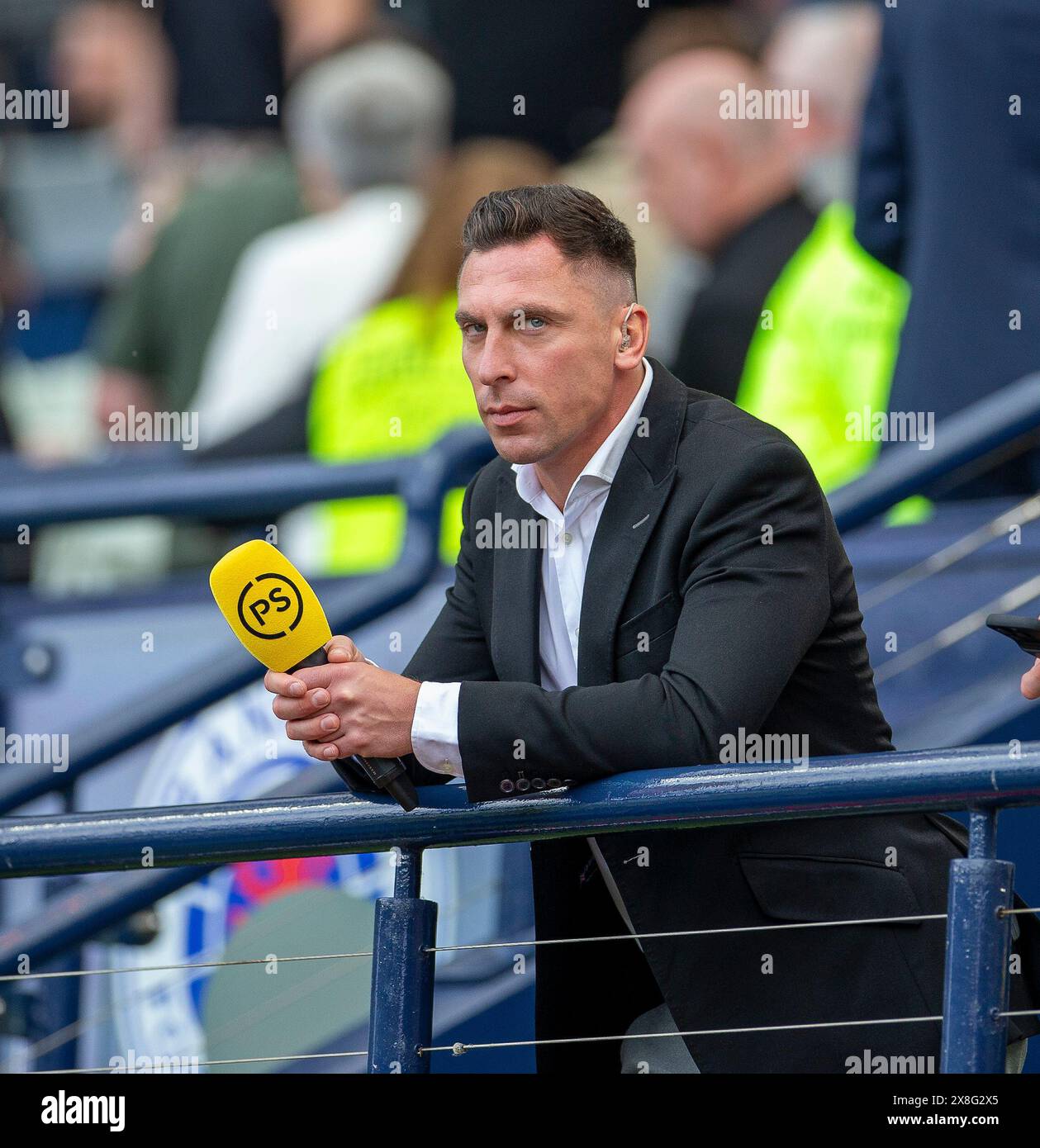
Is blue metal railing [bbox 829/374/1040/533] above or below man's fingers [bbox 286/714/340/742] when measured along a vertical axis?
above

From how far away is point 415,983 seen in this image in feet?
9.12

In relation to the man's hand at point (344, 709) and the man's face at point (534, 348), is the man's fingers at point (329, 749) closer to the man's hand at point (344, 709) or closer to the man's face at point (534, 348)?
the man's hand at point (344, 709)

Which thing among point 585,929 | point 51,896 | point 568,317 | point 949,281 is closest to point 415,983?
point 585,929

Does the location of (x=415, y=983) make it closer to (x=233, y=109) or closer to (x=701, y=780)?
(x=701, y=780)

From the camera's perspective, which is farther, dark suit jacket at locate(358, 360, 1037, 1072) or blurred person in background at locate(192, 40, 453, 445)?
blurred person in background at locate(192, 40, 453, 445)

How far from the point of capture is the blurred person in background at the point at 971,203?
4996 mm

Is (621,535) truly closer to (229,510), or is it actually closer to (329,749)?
(329,749)

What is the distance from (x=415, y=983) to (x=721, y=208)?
3785 mm

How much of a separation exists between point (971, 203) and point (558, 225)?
233cm

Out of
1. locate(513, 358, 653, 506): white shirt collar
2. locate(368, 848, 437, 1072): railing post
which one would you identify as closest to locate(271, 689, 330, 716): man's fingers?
locate(368, 848, 437, 1072): railing post

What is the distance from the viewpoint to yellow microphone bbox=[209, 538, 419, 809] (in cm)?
268

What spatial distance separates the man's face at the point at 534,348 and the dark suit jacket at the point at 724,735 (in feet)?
0.41

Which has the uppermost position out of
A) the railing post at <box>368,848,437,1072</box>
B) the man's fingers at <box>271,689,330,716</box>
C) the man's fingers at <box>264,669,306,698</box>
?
the man's fingers at <box>264,669,306,698</box>

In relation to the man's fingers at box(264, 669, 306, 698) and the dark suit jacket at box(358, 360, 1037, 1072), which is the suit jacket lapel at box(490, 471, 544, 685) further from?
the man's fingers at box(264, 669, 306, 698)
